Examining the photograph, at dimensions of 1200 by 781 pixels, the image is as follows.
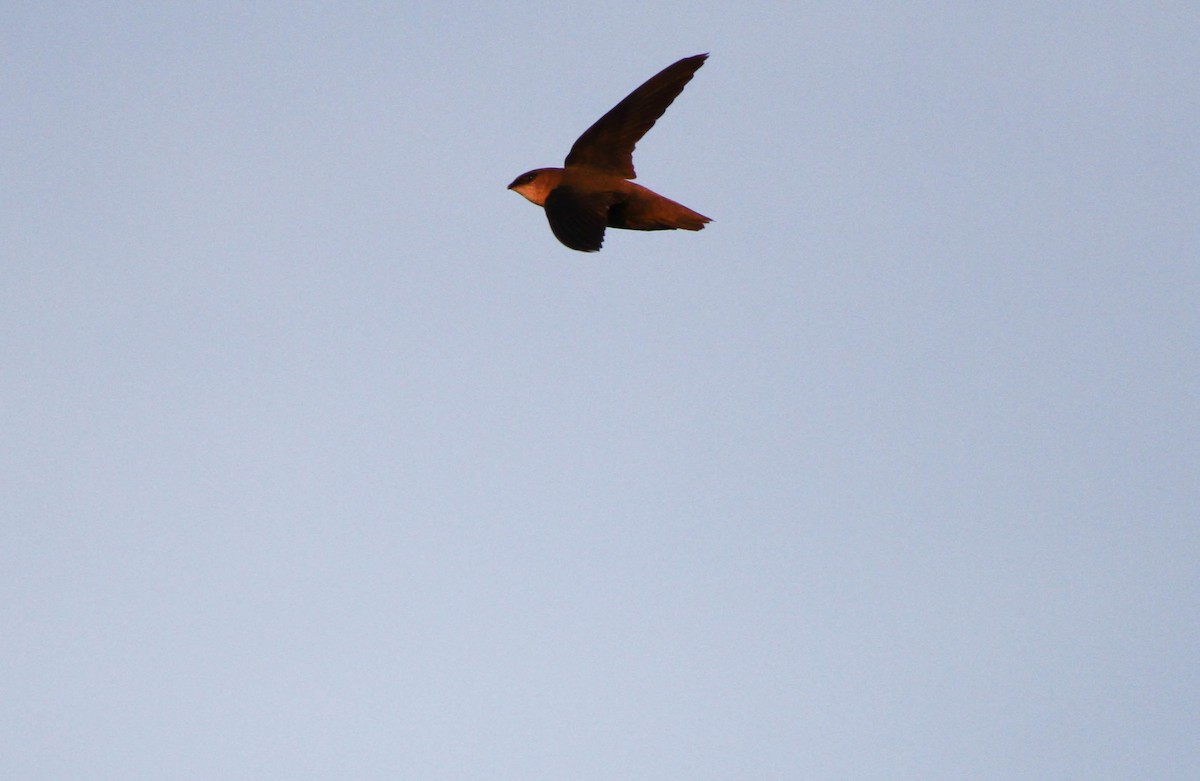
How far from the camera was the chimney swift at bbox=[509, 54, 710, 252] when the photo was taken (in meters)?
15.8

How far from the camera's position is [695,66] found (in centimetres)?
1616

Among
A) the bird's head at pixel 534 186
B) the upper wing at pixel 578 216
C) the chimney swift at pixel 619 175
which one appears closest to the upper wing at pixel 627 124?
the chimney swift at pixel 619 175

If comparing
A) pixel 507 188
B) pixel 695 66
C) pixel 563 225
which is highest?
pixel 695 66

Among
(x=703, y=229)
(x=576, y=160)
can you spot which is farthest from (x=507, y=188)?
(x=703, y=229)

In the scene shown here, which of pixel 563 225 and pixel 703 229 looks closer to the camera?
pixel 563 225

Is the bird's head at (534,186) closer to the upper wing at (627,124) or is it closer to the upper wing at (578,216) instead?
the upper wing at (578,216)

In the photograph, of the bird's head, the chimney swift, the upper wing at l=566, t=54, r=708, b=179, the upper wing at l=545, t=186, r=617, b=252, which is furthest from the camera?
the upper wing at l=566, t=54, r=708, b=179

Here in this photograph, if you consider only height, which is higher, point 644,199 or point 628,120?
point 628,120

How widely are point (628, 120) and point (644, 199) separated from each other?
3.60 ft

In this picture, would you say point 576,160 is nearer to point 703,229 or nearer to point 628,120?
point 628,120

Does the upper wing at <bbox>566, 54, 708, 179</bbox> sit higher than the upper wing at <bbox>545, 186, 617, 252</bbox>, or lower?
higher

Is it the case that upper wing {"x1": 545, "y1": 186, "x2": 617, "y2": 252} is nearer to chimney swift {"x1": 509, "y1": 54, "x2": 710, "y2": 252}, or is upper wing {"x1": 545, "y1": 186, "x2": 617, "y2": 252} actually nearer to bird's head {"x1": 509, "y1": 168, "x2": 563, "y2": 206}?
chimney swift {"x1": 509, "y1": 54, "x2": 710, "y2": 252}

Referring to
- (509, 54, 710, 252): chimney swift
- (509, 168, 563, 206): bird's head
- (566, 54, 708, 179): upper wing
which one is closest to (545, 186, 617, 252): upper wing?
(509, 54, 710, 252): chimney swift

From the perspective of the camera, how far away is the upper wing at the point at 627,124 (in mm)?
16203
